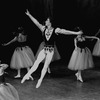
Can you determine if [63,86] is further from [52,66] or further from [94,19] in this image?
[94,19]

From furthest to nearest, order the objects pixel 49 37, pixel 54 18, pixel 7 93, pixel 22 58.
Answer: pixel 54 18
pixel 22 58
pixel 49 37
pixel 7 93

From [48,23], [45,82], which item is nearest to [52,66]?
[45,82]

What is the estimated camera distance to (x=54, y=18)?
8.65m

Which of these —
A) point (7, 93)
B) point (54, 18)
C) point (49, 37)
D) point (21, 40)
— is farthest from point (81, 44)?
point (7, 93)

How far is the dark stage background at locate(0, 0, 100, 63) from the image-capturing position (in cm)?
845

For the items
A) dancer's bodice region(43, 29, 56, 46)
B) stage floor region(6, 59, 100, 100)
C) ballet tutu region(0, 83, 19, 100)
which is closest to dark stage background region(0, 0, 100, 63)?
stage floor region(6, 59, 100, 100)

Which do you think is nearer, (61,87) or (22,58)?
(61,87)

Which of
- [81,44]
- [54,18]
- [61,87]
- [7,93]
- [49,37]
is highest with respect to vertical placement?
[54,18]

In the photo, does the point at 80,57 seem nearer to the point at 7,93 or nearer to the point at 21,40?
the point at 21,40

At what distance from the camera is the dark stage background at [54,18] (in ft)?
27.7

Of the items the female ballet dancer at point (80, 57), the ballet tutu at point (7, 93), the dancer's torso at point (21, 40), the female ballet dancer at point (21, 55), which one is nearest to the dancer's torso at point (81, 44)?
the female ballet dancer at point (80, 57)

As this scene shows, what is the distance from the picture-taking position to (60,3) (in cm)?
885

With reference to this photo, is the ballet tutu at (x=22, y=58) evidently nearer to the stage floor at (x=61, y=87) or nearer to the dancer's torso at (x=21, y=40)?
the dancer's torso at (x=21, y=40)

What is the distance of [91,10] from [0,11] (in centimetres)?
297
